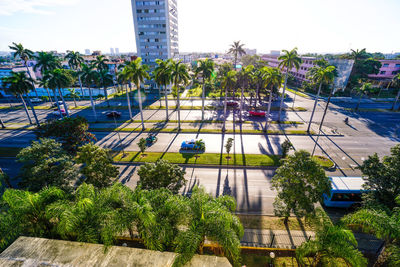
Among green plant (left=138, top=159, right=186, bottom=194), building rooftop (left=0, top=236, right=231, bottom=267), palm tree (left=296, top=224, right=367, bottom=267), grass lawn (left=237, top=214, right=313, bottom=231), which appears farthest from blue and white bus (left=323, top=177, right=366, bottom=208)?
building rooftop (left=0, top=236, right=231, bottom=267)

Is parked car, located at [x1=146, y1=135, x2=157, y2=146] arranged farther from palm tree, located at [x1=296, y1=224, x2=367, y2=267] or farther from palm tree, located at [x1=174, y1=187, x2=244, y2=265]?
palm tree, located at [x1=296, y1=224, x2=367, y2=267]

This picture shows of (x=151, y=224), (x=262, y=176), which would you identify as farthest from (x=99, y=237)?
(x=262, y=176)

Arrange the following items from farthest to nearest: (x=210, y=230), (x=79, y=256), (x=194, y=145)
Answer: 1. (x=194, y=145)
2. (x=210, y=230)
3. (x=79, y=256)

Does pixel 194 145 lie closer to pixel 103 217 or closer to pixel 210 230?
pixel 103 217

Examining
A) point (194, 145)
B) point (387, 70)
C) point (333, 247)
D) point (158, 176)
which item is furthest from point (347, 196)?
point (387, 70)

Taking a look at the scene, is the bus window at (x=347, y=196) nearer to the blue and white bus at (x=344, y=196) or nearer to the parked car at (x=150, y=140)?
the blue and white bus at (x=344, y=196)

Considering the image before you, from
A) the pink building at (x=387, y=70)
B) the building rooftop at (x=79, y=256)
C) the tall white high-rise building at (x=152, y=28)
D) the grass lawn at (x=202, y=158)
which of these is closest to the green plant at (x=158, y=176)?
the building rooftop at (x=79, y=256)

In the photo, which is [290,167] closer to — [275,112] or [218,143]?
[218,143]
